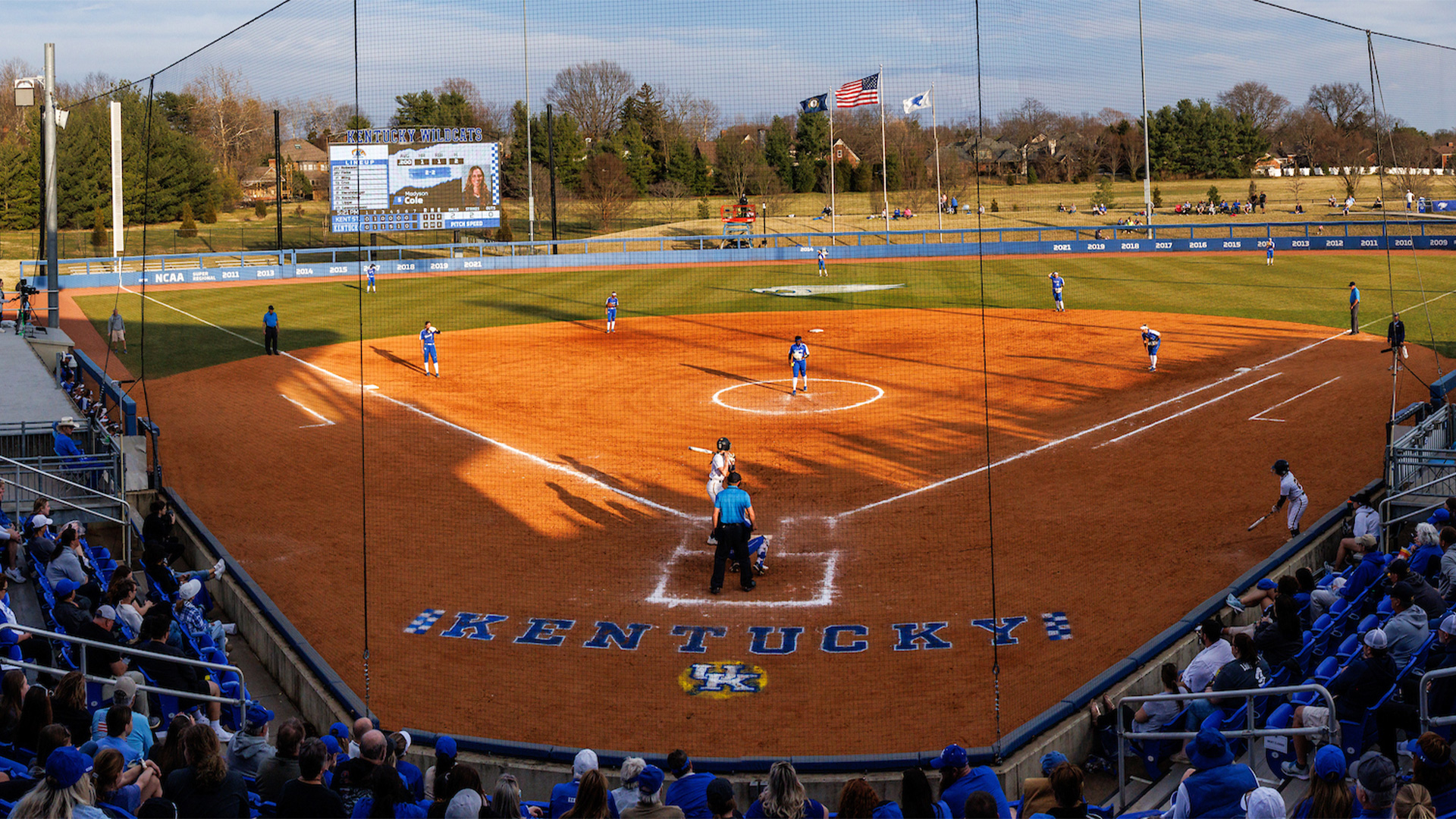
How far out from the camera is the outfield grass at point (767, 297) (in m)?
36.2

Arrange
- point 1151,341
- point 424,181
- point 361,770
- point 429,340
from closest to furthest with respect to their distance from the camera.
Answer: point 361,770 < point 1151,341 < point 429,340 < point 424,181

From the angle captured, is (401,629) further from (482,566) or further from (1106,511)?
(1106,511)

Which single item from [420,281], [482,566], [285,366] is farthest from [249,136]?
[482,566]

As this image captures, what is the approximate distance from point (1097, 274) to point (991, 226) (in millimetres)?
12733

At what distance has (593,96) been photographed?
2152 inches

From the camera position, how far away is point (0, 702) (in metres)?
7.37

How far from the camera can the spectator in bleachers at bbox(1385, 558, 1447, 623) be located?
9.37 meters

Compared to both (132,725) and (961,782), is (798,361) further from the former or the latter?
(132,725)

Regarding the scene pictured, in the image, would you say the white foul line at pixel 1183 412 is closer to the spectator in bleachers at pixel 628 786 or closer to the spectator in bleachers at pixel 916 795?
the spectator in bleachers at pixel 628 786

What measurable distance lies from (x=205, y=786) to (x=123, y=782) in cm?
57

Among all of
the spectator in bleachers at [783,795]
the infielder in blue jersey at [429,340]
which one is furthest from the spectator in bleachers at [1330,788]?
the infielder in blue jersey at [429,340]

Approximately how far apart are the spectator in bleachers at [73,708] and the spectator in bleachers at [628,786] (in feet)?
10.7

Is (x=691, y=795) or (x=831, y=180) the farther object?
(x=831, y=180)

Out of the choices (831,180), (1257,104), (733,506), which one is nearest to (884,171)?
(831,180)
